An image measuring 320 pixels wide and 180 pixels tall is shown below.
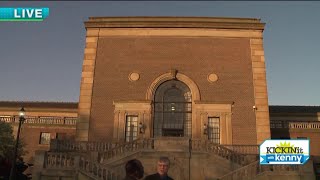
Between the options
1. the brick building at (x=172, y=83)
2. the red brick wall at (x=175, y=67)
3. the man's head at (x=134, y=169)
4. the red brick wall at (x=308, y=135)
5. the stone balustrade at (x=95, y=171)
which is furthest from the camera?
the red brick wall at (x=308, y=135)

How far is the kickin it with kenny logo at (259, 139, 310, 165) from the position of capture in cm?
2070

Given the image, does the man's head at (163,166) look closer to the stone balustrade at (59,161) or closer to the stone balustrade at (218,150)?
the stone balustrade at (59,161)

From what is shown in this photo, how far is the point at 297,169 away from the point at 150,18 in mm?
17873

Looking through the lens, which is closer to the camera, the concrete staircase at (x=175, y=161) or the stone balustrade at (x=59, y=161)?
the concrete staircase at (x=175, y=161)

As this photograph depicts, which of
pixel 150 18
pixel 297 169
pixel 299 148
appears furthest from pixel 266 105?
pixel 150 18

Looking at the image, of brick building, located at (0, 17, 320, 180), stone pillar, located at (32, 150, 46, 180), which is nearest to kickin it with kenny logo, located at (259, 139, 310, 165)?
brick building, located at (0, 17, 320, 180)

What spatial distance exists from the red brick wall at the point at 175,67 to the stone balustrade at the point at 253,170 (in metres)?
7.81

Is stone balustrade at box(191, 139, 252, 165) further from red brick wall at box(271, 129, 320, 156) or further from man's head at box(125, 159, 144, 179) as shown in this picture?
man's head at box(125, 159, 144, 179)

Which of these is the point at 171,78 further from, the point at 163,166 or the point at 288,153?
the point at 163,166

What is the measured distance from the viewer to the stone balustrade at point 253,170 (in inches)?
805

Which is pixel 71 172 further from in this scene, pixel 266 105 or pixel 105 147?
pixel 266 105

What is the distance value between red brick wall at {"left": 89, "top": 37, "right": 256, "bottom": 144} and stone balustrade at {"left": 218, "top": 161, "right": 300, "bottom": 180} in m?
7.81

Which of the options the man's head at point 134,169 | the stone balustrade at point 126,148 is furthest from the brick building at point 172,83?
the man's head at point 134,169

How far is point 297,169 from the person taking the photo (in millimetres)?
20578
